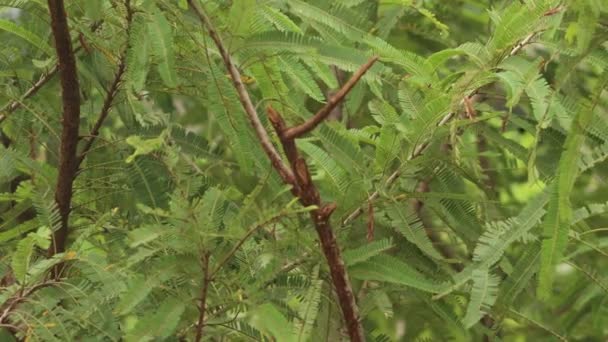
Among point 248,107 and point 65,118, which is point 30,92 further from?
point 248,107

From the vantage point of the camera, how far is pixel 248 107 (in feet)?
5.45

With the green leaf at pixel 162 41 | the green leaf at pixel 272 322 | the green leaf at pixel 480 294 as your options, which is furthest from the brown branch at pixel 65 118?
the green leaf at pixel 480 294

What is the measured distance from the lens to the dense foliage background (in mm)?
1656

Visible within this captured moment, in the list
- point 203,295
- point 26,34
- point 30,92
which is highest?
point 26,34

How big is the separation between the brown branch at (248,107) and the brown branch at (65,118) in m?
0.24

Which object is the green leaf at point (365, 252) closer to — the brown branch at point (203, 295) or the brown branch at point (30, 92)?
the brown branch at point (203, 295)

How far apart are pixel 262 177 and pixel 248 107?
0.57ft

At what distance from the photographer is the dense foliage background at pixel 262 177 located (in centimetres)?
166

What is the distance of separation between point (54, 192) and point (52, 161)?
775 mm

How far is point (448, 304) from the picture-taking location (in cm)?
209

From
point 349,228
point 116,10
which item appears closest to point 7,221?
point 116,10

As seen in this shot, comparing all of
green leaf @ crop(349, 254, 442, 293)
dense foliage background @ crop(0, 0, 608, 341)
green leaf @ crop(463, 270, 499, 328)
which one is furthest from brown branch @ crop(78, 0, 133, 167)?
green leaf @ crop(463, 270, 499, 328)

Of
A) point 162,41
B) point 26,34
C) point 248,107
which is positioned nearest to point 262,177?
point 248,107

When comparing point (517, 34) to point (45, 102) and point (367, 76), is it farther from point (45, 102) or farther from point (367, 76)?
point (45, 102)
